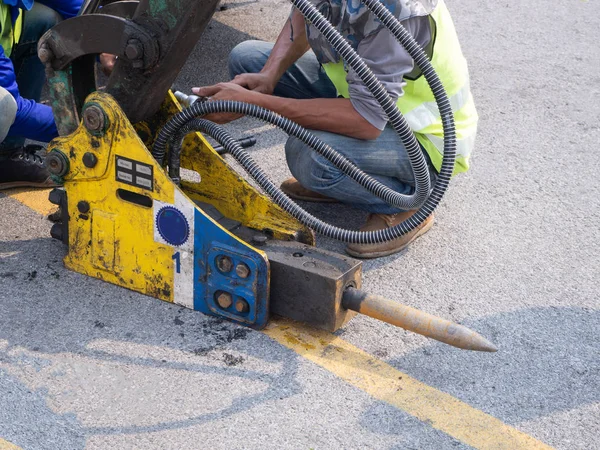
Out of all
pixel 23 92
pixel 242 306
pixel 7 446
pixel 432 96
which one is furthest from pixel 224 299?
pixel 23 92

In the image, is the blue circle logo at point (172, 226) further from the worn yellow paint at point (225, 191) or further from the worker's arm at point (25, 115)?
the worker's arm at point (25, 115)

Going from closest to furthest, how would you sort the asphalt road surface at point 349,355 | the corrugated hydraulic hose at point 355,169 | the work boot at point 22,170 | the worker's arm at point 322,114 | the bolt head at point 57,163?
the asphalt road surface at point 349,355
the corrugated hydraulic hose at point 355,169
the bolt head at point 57,163
the worker's arm at point 322,114
the work boot at point 22,170

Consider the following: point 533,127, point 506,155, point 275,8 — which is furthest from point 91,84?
point 275,8

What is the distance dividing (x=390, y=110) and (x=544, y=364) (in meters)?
0.99

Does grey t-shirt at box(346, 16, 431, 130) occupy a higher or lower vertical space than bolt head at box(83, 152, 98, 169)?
higher

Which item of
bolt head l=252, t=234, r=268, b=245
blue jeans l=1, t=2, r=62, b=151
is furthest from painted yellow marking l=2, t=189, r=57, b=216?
bolt head l=252, t=234, r=268, b=245

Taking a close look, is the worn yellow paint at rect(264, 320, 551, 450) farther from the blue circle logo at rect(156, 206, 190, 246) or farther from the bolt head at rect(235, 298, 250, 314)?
the blue circle logo at rect(156, 206, 190, 246)

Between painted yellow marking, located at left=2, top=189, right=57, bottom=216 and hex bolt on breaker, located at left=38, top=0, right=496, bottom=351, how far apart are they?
533 mm

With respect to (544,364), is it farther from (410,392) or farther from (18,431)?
(18,431)

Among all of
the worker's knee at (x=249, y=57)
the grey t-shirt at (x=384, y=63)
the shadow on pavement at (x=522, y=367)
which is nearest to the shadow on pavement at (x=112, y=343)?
the shadow on pavement at (x=522, y=367)

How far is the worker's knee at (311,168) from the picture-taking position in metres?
3.33

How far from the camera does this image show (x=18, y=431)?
94.5 inches

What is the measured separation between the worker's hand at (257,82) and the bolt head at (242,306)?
3.17 ft

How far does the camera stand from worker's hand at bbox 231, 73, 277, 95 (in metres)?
3.38
